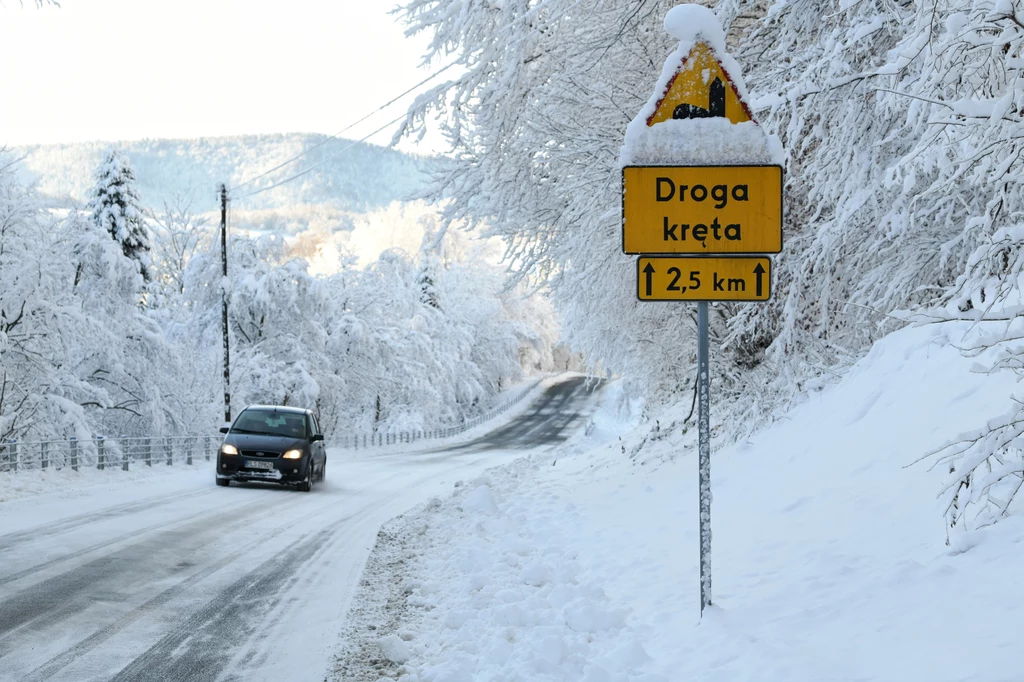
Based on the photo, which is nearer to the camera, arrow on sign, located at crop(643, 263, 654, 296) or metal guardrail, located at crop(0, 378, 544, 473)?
arrow on sign, located at crop(643, 263, 654, 296)

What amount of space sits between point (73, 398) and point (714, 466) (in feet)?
80.8

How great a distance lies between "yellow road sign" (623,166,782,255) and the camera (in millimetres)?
5680

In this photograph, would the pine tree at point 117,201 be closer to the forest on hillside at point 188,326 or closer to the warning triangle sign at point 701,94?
the forest on hillside at point 188,326

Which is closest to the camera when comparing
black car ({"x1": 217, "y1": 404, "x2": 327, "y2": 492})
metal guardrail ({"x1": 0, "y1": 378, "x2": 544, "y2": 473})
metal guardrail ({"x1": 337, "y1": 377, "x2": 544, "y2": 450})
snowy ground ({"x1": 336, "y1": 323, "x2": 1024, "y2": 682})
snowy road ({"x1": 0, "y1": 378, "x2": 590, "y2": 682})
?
snowy ground ({"x1": 336, "y1": 323, "x2": 1024, "y2": 682})

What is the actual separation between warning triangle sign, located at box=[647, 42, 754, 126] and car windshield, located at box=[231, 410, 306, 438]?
1378 cm

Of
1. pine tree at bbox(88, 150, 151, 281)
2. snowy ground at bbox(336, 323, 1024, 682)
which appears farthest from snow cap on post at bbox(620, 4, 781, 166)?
pine tree at bbox(88, 150, 151, 281)

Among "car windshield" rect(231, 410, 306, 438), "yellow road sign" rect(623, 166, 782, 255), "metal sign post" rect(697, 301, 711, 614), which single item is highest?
"yellow road sign" rect(623, 166, 782, 255)

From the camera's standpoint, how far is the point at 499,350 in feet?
264

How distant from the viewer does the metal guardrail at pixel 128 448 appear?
19.7 metres

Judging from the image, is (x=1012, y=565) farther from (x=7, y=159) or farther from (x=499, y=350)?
(x=499, y=350)

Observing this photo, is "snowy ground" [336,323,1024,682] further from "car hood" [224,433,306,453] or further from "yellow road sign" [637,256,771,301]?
"car hood" [224,433,306,453]

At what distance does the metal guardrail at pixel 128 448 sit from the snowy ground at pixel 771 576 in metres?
11.6

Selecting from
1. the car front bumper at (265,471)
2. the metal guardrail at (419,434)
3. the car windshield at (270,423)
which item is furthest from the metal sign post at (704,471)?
the metal guardrail at (419,434)

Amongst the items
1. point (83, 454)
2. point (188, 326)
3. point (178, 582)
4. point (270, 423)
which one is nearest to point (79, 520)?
point (178, 582)
